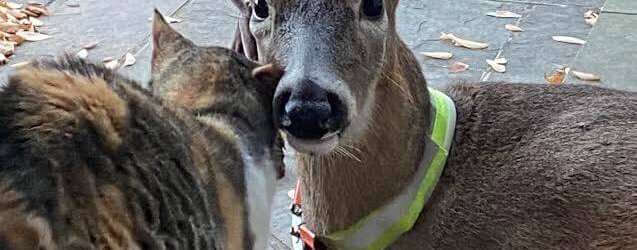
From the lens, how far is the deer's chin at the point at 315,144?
2.96m

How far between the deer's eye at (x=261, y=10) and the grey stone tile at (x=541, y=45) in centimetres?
235

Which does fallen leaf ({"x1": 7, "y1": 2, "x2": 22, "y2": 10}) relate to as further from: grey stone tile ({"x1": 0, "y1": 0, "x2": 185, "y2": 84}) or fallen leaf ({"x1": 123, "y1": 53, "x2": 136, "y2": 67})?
fallen leaf ({"x1": 123, "y1": 53, "x2": 136, "y2": 67})

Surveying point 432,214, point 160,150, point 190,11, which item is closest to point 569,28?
point 190,11

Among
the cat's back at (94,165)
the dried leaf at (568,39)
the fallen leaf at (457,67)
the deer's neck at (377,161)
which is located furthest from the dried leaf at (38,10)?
the cat's back at (94,165)

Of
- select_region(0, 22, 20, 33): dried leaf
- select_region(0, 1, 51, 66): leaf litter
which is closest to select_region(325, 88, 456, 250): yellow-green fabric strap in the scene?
select_region(0, 1, 51, 66): leaf litter

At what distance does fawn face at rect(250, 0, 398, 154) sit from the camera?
2.92 metres

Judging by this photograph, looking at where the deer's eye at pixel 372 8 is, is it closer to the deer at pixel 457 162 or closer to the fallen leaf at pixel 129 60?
the deer at pixel 457 162

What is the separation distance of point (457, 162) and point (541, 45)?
7.88ft

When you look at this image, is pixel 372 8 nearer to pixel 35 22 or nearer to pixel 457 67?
pixel 457 67

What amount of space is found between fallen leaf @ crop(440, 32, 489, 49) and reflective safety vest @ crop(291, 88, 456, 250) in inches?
87.6

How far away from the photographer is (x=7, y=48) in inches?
230

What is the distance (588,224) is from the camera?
3.32 metres

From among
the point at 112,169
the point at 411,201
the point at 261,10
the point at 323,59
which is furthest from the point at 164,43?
the point at 112,169

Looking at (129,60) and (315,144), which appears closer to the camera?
(315,144)
